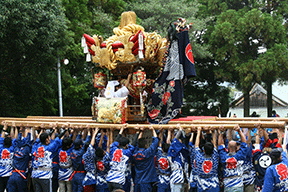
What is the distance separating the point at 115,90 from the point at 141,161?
2812 millimetres

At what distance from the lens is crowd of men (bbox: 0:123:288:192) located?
6785 millimetres

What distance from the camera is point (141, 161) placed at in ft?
24.3

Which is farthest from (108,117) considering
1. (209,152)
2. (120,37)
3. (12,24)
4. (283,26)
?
(283,26)

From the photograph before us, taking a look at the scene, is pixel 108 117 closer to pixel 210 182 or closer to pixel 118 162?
pixel 118 162

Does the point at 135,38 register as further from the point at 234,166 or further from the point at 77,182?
the point at 234,166

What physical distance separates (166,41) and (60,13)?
9.02 m

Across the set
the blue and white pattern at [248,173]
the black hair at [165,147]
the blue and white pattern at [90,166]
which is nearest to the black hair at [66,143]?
the blue and white pattern at [90,166]

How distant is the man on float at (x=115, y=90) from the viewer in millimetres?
9078

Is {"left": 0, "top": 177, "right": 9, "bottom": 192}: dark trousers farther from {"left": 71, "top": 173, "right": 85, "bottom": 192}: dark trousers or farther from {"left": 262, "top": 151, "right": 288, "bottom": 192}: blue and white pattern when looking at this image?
{"left": 262, "top": 151, "right": 288, "bottom": 192}: blue and white pattern

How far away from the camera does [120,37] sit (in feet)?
29.9

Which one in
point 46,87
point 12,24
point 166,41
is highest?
point 12,24

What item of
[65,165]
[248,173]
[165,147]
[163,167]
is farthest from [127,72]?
[248,173]

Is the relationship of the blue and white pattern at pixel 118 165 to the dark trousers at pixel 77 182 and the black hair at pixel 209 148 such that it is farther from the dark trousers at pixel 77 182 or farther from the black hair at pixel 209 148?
the black hair at pixel 209 148

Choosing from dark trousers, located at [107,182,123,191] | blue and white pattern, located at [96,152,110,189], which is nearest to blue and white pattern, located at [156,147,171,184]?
dark trousers, located at [107,182,123,191]
